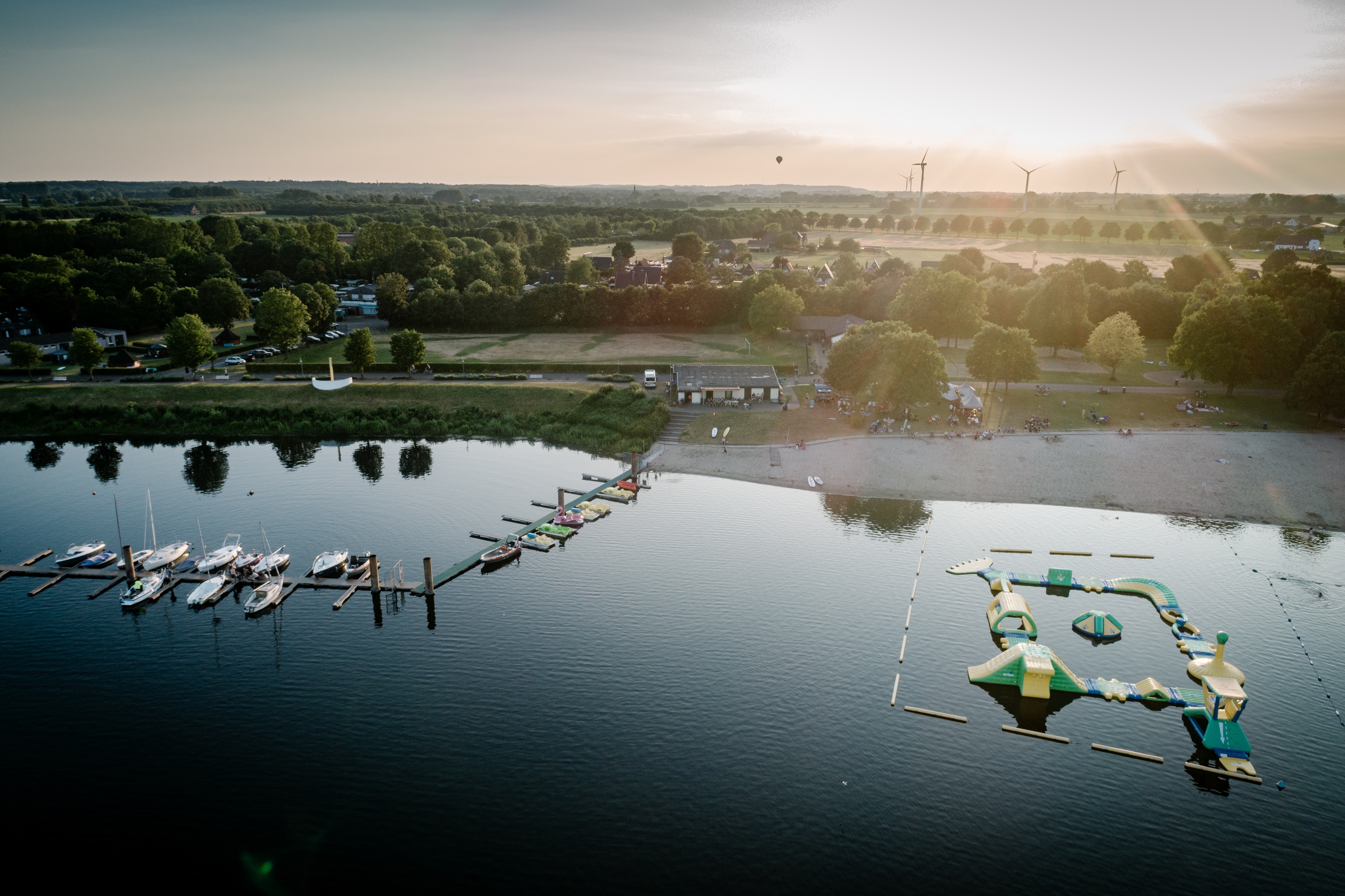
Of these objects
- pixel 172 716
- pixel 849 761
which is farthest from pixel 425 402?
pixel 849 761

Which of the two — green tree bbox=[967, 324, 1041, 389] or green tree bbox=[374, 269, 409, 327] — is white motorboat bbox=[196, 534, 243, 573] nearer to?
green tree bbox=[374, 269, 409, 327]

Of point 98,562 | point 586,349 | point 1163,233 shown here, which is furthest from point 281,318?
point 1163,233

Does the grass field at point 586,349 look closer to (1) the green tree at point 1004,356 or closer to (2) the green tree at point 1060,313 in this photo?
(1) the green tree at point 1004,356

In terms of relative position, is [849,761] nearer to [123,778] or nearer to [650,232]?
[123,778]

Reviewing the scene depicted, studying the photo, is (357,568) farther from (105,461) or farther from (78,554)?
(105,461)

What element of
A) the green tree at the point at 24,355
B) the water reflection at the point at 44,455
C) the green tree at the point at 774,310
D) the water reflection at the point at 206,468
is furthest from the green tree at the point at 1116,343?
the green tree at the point at 24,355
